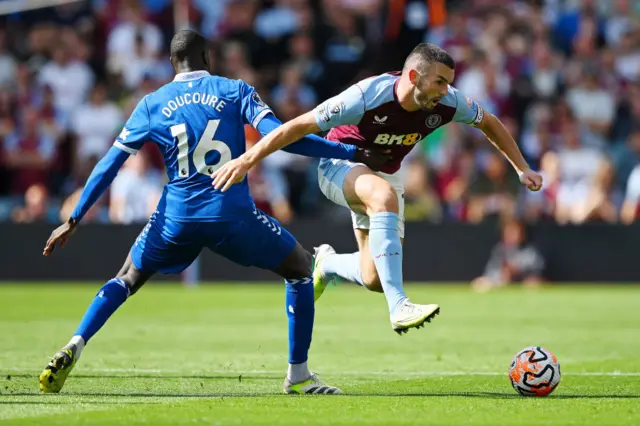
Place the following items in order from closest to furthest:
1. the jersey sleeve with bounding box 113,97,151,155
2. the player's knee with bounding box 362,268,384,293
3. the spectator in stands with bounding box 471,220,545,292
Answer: the jersey sleeve with bounding box 113,97,151,155 < the player's knee with bounding box 362,268,384,293 < the spectator in stands with bounding box 471,220,545,292

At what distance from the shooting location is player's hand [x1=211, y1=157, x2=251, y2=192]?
7.43 meters

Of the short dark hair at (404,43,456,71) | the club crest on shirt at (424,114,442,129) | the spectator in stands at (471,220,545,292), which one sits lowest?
the spectator in stands at (471,220,545,292)

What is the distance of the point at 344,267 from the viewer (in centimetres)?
970

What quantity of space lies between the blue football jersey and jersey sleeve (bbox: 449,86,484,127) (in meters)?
1.71

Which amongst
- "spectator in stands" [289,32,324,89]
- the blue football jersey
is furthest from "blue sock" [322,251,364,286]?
"spectator in stands" [289,32,324,89]

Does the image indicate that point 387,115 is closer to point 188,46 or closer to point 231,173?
point 188,46

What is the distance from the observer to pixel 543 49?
21.3m

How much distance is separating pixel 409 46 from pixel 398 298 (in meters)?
14.0

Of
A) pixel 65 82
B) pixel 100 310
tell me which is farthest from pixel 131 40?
pixel 100 310

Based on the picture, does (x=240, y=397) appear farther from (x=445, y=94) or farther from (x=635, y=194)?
(x=635, y=194)

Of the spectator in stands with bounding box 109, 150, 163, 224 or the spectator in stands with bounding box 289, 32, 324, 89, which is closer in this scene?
the spectator in stands with bounding box 109, 150, 163, 224

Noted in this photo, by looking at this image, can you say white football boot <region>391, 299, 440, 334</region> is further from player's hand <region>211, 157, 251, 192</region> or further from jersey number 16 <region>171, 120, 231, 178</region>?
jersey number 16 <region>171, 120, 231, 178</region>

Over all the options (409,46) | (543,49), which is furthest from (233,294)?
(543,49)

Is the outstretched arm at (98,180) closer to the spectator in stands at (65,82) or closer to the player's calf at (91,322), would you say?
the player's calf at (91,322)
